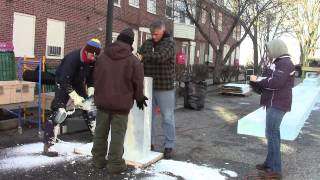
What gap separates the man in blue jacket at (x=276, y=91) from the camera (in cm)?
567

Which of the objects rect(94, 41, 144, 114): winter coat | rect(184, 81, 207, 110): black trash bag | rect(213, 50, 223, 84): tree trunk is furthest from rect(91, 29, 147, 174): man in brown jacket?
rect(213, 50, 223, 84): tree trunk

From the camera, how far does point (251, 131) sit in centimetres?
893

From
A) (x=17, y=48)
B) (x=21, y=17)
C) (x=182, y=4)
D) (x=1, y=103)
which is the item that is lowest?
(x=1, y=103)

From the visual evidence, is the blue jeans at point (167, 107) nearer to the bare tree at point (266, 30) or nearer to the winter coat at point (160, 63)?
the winter coat at point (160, 63)

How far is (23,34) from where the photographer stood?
1570 cm

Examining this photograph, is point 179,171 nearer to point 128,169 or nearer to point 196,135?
point 128,169

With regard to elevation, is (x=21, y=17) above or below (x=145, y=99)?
above

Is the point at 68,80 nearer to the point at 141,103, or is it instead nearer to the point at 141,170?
the point at 141,103

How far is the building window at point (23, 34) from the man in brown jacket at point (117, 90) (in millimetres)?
10626

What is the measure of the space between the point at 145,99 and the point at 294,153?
2974mm

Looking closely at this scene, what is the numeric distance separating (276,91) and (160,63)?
5.21 feet

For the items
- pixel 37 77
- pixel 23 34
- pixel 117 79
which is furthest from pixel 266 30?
pixel 117 79

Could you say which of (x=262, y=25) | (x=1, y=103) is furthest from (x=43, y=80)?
(x=262, y=25)

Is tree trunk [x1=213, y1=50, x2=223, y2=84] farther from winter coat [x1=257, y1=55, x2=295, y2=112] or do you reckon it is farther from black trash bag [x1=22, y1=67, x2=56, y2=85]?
winter coat [x1=257, y1=55, x2=295, y2=112]
